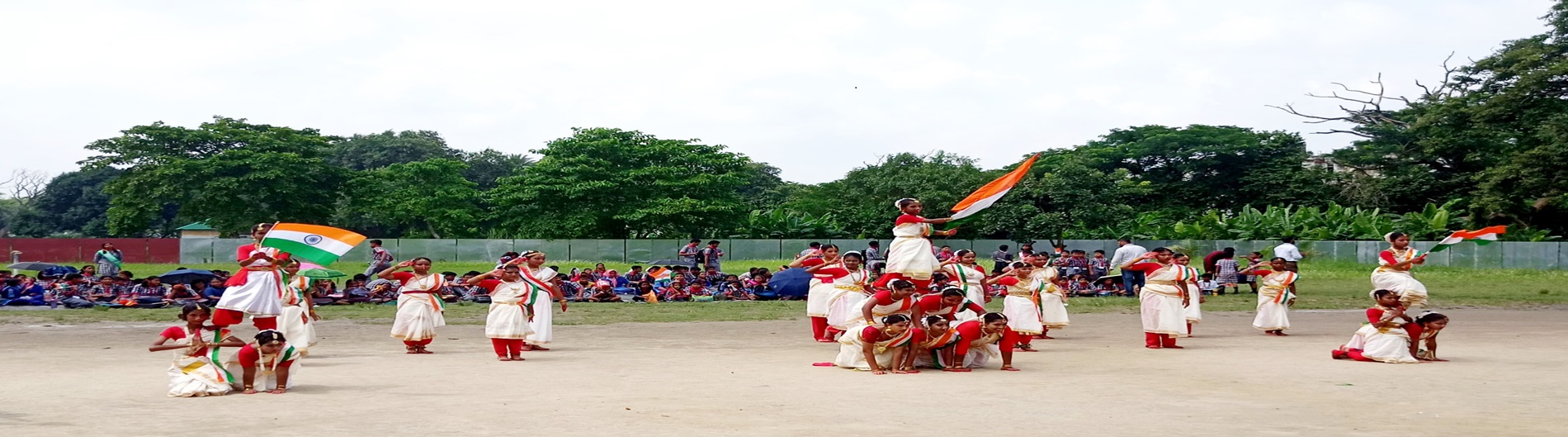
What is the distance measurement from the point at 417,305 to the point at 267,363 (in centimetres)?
369

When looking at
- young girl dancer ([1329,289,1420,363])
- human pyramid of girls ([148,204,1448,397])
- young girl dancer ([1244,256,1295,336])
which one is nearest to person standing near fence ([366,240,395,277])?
human pyramid of girls ([148,204,1448,397])

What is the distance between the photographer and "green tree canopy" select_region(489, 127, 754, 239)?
152 feet

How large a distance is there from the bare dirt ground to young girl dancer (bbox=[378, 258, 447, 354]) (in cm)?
32

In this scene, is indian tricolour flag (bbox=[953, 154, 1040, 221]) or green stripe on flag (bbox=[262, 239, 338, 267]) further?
indian tricolour flag (bbox=[953, 154, 1040, 221])

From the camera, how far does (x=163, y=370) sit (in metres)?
11.1

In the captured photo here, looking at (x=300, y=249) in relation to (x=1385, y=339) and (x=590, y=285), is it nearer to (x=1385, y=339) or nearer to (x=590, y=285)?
(x=1385, y=339)

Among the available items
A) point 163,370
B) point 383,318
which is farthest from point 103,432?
point 383,318

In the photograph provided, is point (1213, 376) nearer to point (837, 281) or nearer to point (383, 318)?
point (837, 281)

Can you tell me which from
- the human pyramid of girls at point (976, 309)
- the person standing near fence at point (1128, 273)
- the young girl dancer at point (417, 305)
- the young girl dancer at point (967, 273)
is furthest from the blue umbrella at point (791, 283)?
the young girl dancer at point (417, 305)

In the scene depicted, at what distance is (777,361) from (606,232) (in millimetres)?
35992

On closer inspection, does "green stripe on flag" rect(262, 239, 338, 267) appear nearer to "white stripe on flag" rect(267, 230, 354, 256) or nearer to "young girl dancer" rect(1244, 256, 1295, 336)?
"white stripe on flag" rect(267, 230, 354, 256)

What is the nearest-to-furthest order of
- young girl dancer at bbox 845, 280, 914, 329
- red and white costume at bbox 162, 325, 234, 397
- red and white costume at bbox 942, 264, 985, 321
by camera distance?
1. red and white costume at bbox 162, 325, 234, 397
2. young girl dancer at bbox 845, 280, 914, 329
3. red and white costume at bbox 942, 264, 985, 321

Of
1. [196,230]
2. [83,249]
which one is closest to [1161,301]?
[83,249]

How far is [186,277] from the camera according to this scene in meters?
22.0
